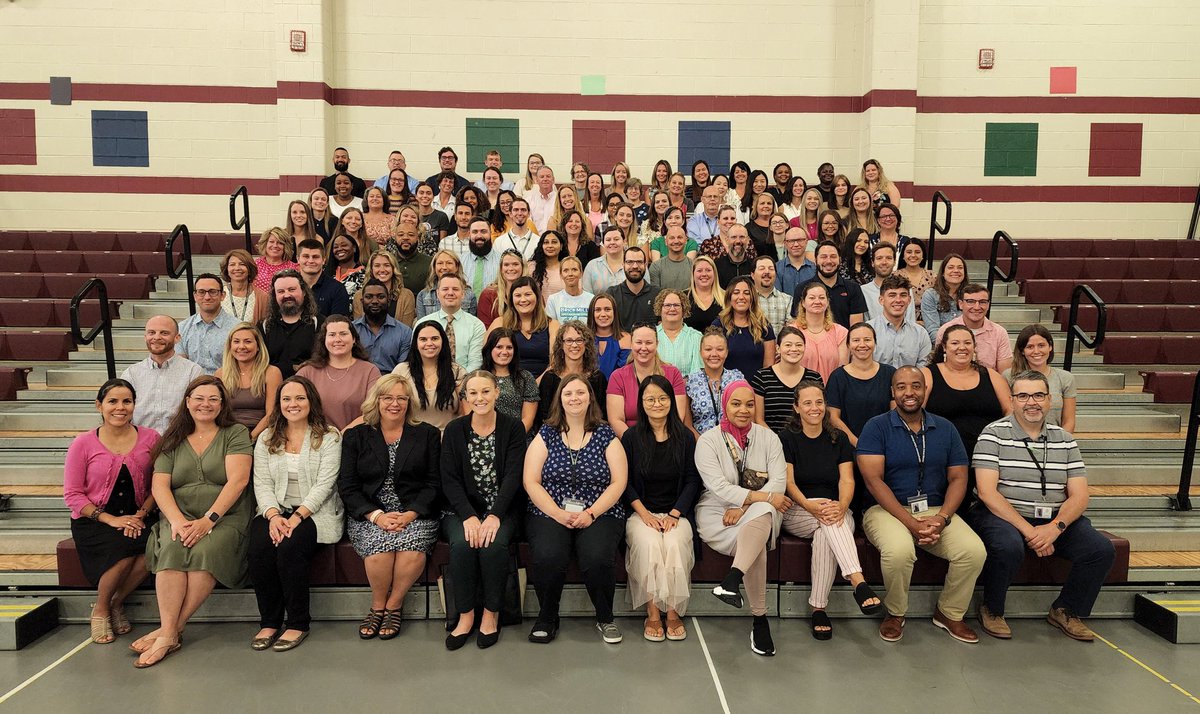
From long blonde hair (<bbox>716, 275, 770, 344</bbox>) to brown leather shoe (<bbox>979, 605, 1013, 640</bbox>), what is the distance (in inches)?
81.0

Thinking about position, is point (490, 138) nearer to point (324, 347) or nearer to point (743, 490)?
point (324, 347)

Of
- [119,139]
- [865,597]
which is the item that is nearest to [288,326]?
[865,597]

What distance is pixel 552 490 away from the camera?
14.7 ft

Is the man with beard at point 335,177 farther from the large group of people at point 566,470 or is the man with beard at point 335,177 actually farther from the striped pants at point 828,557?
the striped pants at point 828,557

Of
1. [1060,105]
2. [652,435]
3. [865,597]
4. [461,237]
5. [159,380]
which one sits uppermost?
[1060,105]

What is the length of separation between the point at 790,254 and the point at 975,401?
2.13 metres

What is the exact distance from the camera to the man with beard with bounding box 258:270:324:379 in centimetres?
530

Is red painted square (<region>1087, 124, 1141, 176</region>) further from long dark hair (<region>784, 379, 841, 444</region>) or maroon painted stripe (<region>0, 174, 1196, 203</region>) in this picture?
long dark hair (<region>784, 379, 841, 444</region>)

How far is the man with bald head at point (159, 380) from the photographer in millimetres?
4773

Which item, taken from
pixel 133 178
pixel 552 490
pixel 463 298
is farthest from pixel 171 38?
pixel 552 490

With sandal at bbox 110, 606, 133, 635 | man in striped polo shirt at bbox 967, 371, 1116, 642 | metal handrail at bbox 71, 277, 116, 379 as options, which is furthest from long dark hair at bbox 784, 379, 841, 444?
metal handrail at bbox 71, 277, 116, 379

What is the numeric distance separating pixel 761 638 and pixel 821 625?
367 mm

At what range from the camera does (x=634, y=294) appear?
6051mm

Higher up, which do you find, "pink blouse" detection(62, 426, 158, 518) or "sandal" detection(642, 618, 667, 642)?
"pink blouse" detection(62, 426, 158, 518)
